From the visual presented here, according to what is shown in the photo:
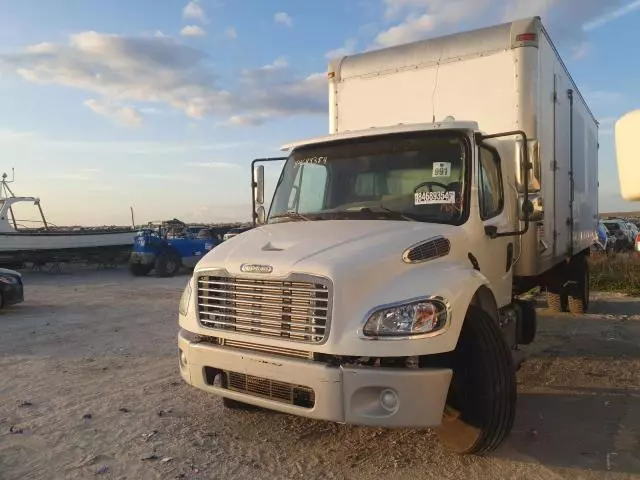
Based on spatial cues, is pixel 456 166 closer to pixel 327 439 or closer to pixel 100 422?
pixel 327 439

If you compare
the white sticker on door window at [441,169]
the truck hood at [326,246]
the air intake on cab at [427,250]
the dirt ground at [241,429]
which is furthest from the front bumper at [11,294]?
the air intake on cab at [427,250]

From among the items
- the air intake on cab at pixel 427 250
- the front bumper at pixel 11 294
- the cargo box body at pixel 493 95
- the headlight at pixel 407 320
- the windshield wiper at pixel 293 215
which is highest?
the cargo box body at pixel 493 95

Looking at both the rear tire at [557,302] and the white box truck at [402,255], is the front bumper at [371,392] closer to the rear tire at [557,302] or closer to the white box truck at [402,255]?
the white box truck at [402,255]

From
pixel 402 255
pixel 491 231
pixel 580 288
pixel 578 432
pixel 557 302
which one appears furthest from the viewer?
pixel 557 302

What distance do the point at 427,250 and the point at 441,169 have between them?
1012 millimetres

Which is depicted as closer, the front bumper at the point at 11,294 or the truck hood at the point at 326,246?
the truck hood at the point at 326,246

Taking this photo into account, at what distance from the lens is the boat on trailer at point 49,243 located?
68.3 ft

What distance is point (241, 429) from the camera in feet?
16.0

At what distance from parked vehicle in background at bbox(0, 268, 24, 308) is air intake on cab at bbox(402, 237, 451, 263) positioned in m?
9.96

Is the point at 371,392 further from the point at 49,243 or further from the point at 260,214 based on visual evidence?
the point at 49,243

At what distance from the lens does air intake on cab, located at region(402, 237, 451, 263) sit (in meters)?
4.17

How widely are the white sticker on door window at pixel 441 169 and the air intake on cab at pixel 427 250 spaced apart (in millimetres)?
772

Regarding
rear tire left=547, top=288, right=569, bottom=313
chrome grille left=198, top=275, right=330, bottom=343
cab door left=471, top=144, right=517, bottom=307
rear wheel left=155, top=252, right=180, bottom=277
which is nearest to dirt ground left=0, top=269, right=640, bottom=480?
chrome grille left=198, top=275, right=330, bottom=343

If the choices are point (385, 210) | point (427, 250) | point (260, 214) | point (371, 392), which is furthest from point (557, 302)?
point (371, 392)
